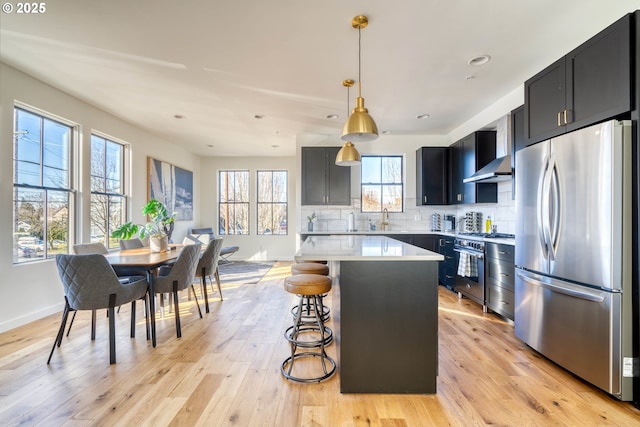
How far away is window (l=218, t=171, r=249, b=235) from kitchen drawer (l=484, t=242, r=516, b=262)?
5840 mm

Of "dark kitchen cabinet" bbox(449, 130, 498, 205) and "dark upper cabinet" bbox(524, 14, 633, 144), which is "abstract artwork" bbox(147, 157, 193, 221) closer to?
"dark kitchen cabinet" bbox(449, 130, 498, 205)

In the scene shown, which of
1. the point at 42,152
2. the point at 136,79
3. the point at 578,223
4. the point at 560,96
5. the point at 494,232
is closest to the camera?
the point at 578,223

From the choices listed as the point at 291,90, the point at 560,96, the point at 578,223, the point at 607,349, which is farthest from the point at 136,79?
the point at 607,349

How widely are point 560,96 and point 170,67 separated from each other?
11.7ft

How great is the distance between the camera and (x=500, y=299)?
320 centimetres

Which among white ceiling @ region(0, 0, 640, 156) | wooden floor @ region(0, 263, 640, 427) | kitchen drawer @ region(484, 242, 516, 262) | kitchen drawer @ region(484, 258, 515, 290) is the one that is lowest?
wooden floor @ region(0, 263, 640, 427)

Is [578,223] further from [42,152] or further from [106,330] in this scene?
[42,152]

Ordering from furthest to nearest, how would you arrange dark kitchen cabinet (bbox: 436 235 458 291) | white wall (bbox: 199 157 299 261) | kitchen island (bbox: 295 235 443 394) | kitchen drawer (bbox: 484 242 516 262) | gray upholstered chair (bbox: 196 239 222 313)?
white wall (bbox: 199 157 299 261)
dark kitchen cabinet (bbox: 436 235 458 291)
gray upholstered chair (bbox: 196 239 222 313)
kitchen drawer (bbox: 484 242 516 262)
kitchen island (bbox: 295 235 443 394)

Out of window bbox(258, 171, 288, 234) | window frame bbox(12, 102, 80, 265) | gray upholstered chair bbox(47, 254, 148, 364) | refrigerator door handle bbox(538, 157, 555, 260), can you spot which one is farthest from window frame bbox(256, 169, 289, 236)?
refrigerator door handle bbox(538, 157, 555, 260)

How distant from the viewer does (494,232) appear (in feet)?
13.7

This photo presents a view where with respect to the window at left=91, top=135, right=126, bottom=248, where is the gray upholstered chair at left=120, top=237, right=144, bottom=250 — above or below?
below

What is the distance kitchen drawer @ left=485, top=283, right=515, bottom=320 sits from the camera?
304 centimetres

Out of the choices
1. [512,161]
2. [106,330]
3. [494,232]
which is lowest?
[106,330]

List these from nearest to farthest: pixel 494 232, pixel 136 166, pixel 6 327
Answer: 1. pixel 6 327
2. pixel 494 232
3. pixel 136 166
